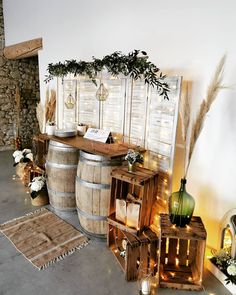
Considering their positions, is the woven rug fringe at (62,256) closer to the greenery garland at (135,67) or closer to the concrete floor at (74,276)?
the concrete floor at (74,276)

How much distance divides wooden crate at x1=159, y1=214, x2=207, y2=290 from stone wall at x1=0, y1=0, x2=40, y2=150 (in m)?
5.18

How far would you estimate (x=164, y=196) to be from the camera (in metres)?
2.52

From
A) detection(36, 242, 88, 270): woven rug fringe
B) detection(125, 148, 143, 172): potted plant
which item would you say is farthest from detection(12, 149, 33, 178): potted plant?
detection(125, 148, 143, 172): potted plant

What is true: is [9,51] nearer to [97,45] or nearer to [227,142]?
[97,45]

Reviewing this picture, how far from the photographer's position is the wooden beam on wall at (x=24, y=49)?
472cm

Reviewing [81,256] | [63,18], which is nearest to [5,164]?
[63,18]

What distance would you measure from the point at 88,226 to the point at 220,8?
228cm

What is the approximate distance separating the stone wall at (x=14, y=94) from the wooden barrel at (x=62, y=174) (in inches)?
147

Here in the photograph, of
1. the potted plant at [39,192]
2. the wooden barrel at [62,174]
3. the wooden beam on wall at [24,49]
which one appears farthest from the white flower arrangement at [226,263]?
the wooden beam on wall at [24,49]

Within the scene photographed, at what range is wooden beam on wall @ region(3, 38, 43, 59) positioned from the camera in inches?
186

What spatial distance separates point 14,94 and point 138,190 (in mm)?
4855

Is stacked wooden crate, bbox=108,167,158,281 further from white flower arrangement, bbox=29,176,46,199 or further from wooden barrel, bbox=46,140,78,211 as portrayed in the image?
white flower arrangement, bbox=29,176,46,199

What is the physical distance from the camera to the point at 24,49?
513cm

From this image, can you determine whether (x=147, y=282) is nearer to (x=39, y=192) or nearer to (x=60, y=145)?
(x=60, y=145)
